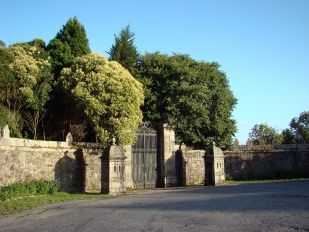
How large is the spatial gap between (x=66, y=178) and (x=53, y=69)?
7.76 metres

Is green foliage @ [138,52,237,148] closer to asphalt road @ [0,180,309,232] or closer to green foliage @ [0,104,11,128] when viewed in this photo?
green foliage @ [0,104,11,128]

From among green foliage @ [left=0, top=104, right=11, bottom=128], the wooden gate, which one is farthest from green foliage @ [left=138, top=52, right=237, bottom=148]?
green foliage @ [left=0, top=104, right=11, bottom=128]

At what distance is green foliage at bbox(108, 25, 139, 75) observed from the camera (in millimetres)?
25125

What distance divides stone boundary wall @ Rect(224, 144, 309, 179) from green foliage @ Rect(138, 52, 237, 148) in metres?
1.35

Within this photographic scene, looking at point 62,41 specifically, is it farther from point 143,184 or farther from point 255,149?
point 255,149

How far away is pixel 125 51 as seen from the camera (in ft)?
85.1

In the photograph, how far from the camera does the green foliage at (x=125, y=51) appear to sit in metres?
25.1

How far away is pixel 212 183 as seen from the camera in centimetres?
2031

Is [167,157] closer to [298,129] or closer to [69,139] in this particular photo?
[69,139]

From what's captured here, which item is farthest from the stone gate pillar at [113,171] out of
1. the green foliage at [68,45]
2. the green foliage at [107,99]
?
the green foliage at [68,45]

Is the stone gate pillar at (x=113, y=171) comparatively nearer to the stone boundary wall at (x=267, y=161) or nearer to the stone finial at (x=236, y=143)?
the stone boundary wall at (x=267, y=161)

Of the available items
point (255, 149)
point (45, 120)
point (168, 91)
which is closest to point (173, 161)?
point (168, 91)

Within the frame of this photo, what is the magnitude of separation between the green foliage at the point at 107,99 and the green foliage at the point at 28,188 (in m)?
4.21

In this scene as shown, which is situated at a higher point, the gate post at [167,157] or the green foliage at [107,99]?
the green foliage at [107,99]
